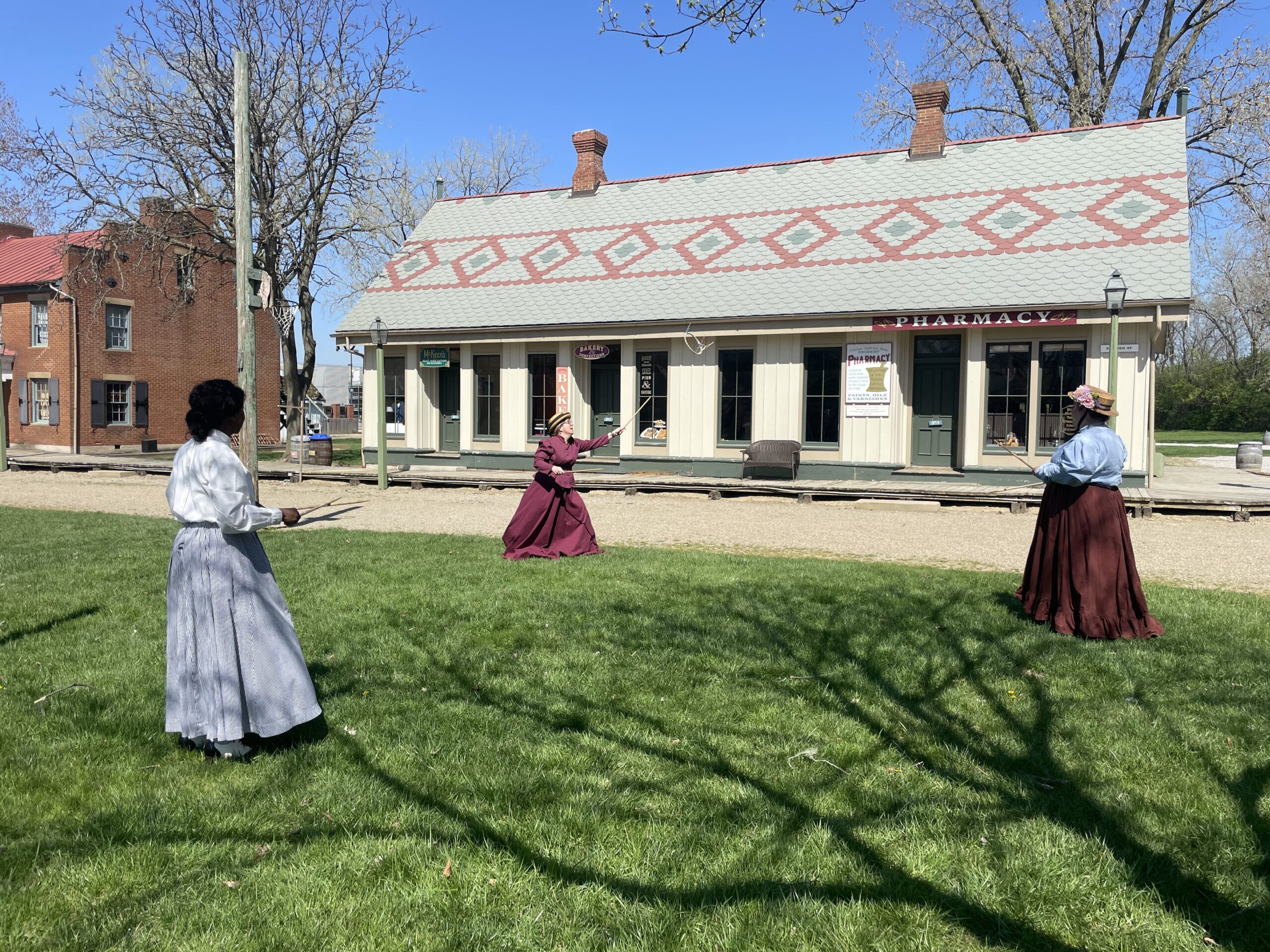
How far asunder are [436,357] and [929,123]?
12513 millimetres

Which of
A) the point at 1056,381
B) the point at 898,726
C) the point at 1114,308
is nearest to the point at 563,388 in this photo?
the point at 1056,381

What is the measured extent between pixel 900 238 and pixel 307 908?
1857cm

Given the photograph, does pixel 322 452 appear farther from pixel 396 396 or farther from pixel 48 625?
pixel 48 625

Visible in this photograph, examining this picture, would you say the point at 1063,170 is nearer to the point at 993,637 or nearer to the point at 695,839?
the point at 993,637

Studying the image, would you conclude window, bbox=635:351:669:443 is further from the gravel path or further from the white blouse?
the white blouse

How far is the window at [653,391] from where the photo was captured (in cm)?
2034

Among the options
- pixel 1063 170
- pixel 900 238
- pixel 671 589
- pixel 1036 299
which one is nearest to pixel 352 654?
pixel 671 589

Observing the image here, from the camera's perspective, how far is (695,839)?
11.8ft

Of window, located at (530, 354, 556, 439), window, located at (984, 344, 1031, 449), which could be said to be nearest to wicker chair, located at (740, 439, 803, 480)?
window, located at (984, 344, 1031, 449)

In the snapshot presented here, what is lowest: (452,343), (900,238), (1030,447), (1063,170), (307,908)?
(307,908)

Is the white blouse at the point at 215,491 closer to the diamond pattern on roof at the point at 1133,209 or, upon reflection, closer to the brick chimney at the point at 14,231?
the diamond pattern on roof at the point at 1133,209

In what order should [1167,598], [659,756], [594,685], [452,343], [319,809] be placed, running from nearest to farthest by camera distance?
1. [319,809]
2. [659,756]
3. [594,685]
4. [1167,598]
5. [452,343]

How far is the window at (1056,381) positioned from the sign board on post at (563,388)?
9.82 metres

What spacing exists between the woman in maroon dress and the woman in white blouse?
17.9ft
